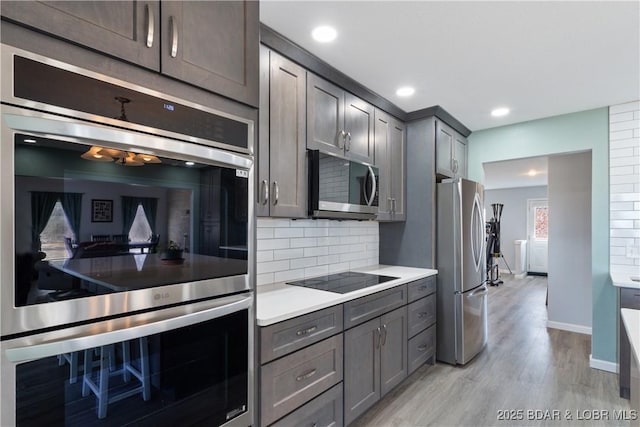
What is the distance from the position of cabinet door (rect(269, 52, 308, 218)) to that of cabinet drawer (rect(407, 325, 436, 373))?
1.53 meters

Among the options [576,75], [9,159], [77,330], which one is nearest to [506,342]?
[576,75]

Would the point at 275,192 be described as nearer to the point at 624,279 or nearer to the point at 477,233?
the point at 477,233

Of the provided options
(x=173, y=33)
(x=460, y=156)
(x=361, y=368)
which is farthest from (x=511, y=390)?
(x=173, y=33)

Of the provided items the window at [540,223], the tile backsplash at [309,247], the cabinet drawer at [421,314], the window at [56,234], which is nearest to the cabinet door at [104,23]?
the window at [56,234]

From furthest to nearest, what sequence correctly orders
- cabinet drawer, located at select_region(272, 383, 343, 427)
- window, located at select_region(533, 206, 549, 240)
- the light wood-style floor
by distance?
A: window, located at select_region(533, 206, 549, 240), the light wood-style floor, cabinet drawer, located at select_region(272, 383, 343, 427)

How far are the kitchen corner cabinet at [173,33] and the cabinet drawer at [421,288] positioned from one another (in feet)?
6.56

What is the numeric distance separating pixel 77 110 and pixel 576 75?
10.2 feet

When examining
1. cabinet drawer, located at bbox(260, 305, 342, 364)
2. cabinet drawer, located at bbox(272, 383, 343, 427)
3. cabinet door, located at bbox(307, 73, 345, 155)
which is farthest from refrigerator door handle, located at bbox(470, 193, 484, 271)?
cabinet drawer, located at bbox(272, 383, 343, 427)

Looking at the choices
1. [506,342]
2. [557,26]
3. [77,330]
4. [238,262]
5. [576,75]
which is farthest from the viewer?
[506,342]

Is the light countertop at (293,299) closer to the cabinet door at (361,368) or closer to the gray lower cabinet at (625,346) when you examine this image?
the cabinet door at (361,368)

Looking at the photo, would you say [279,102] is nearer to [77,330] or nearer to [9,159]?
[9,159]

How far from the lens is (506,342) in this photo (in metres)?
3.65

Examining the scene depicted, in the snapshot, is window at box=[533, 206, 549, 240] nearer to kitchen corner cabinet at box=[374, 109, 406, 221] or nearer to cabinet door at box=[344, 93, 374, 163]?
kitchen corner cabinet at box=[374, 109, 406, 221]

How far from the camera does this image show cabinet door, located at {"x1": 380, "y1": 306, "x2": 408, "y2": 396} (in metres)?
2.30
